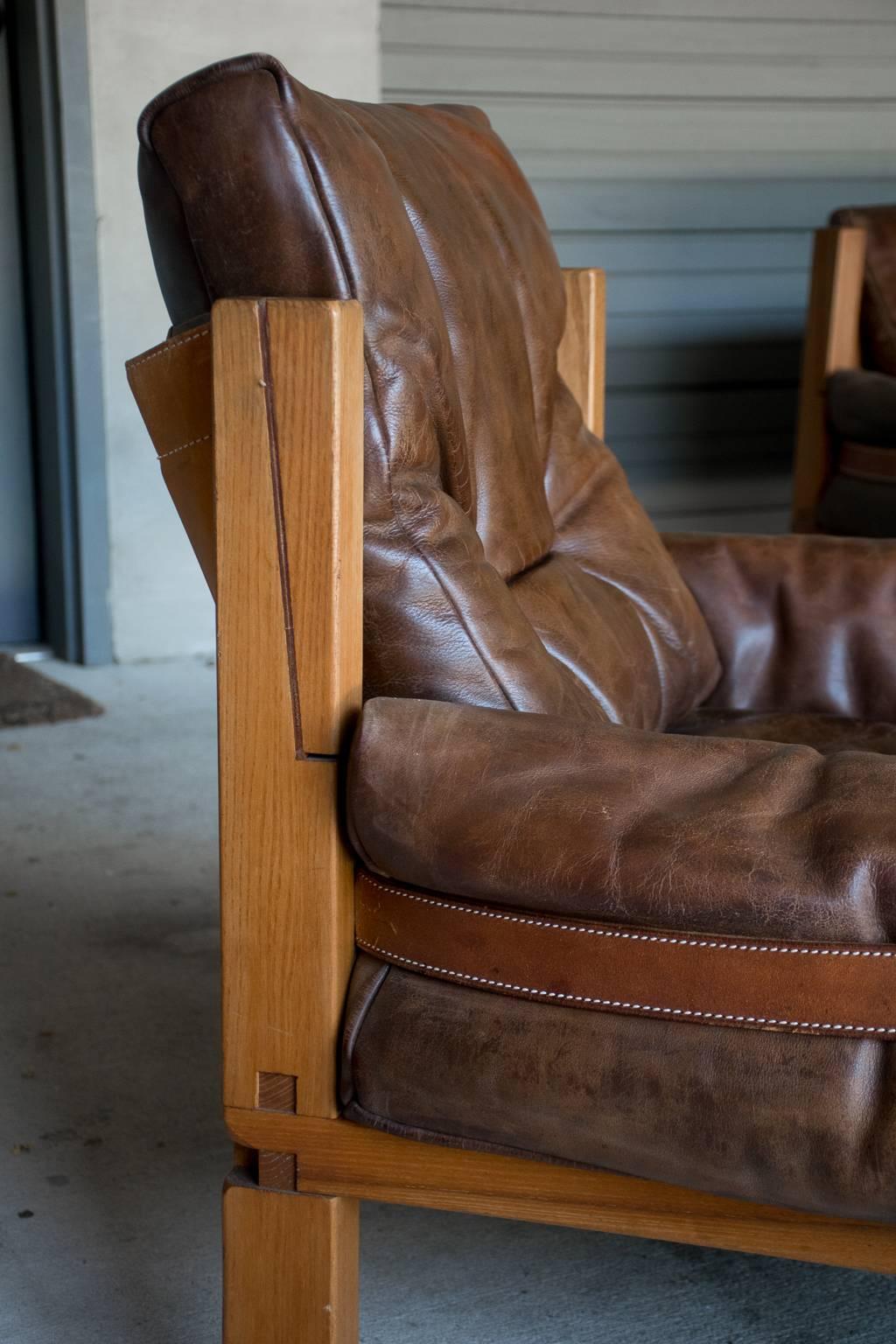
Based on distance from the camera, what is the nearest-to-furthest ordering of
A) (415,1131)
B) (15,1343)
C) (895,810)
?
(895,810) < (415,1131) < (15,1343)

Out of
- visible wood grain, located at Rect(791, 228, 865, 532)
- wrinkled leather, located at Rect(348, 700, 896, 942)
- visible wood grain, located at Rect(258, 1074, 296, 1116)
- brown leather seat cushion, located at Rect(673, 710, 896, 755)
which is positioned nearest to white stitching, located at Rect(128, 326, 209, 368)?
wrinkled leather, located at Rect(348, 700, 896, 942)

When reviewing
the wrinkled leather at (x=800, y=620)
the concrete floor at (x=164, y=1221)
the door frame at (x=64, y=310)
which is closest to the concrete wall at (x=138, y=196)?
the door frame at (x=64, y=310)

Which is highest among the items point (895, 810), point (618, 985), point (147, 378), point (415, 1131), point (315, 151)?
point (315, 151)

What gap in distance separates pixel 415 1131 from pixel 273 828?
0.21 metres

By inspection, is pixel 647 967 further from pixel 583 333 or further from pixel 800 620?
pixel 583 333

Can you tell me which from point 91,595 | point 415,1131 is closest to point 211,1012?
point 415,1131

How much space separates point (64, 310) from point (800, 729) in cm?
199

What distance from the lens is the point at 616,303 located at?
3424 mm

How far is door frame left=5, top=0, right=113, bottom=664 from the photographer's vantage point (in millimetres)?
2805

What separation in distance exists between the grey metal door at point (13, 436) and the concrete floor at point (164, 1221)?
1.22 metres

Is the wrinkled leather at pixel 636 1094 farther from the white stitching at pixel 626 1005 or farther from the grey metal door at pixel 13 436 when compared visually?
the grey metal door at pixel 13 436

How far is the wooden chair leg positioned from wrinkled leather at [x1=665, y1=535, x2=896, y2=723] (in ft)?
2.45

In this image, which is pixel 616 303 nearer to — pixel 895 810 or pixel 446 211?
pixel 446 211

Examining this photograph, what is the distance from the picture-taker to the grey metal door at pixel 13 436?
298 centimetres
